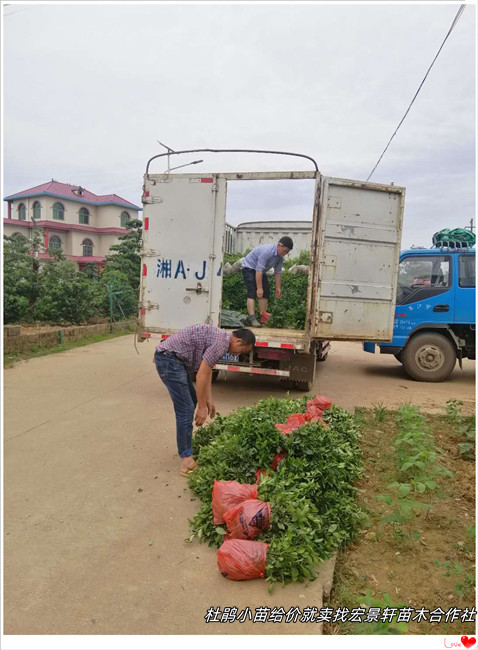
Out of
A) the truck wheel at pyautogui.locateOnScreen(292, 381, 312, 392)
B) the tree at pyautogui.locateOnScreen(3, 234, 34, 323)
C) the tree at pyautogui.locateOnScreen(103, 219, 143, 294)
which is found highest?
the tree at pyautogui.locateOnScreen(103, 219, 143, 294)

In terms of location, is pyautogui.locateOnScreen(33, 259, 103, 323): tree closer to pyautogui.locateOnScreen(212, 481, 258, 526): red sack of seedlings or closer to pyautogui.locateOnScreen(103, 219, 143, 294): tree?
pyautogui.locateOnScreen(103, 219, 143, 294): tree

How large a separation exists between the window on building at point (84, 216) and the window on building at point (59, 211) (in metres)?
1.39

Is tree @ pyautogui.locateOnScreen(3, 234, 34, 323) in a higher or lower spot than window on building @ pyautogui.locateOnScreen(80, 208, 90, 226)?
lower

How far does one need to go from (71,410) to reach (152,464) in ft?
6.96

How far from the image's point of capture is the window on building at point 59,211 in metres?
29.4

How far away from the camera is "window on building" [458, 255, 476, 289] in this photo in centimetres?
774

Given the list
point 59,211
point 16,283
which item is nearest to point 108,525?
point 16,283

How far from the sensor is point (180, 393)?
4.00 metres

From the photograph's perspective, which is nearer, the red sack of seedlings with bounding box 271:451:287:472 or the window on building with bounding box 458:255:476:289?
the red sack of seedlings with bounding box 271:451:287:472

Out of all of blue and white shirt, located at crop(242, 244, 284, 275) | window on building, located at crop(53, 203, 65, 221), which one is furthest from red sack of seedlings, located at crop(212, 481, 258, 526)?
window on building, located at crop(53, 203, 65, 221)

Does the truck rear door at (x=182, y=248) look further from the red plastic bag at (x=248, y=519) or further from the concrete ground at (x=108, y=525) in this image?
the red plastic bag at (x=248, y=519)

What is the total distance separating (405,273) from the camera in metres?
8.03

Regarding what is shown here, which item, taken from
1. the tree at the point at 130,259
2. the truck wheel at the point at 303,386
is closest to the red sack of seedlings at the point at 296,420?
the truck wheel at the point at 303,386

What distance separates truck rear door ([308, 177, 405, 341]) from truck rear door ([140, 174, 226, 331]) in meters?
1.38
